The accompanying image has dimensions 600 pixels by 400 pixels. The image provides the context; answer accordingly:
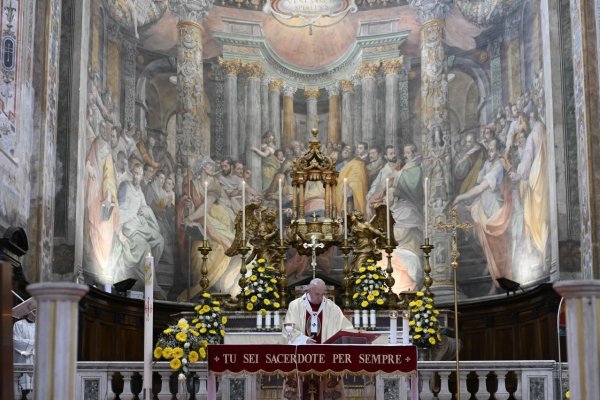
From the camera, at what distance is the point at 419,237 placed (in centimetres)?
2105

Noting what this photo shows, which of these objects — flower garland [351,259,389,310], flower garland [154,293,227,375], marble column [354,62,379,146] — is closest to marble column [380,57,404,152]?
marble column [354,62,379,146]

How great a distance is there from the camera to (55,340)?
8.48m

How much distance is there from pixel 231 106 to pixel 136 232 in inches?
147

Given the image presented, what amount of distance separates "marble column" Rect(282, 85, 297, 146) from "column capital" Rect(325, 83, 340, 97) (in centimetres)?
78

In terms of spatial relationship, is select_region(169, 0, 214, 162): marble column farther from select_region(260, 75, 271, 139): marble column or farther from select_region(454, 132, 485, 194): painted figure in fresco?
select_region(454, 132, 485, 194): painted figure in fresco

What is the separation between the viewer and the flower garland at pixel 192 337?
12688 millimetres

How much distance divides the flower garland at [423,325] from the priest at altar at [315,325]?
2275mm

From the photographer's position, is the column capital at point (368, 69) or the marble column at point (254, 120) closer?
the marble column at point (254, 120)

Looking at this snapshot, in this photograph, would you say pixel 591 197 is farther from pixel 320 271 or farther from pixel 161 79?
pixel 161 79

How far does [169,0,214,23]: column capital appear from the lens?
2170cm

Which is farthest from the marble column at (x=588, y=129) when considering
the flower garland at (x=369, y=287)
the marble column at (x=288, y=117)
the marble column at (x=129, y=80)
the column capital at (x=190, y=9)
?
the marble column at (x=129, y=80)

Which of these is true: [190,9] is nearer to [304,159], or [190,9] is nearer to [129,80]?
[129,80]

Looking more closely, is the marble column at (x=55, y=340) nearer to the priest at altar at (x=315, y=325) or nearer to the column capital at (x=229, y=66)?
the priest at altar at (x=315, y=325)

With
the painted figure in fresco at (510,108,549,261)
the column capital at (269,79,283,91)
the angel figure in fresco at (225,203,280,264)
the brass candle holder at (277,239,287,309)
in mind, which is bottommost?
the brass candle holder at (277,239,287,309)
